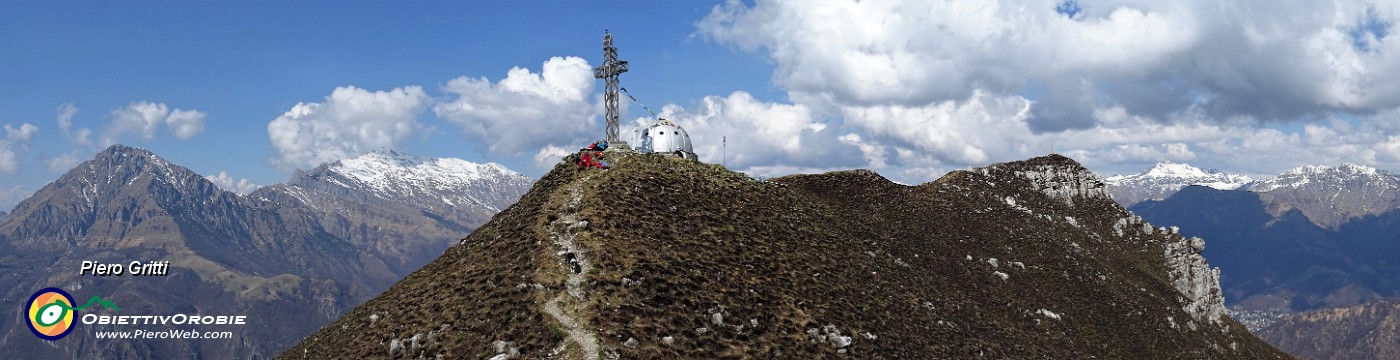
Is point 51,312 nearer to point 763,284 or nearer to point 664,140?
point 664,140

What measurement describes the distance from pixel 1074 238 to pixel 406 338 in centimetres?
9261

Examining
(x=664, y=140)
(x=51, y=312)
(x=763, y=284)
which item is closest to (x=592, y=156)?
(x=664, y=140)

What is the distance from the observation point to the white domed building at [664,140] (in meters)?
87.7

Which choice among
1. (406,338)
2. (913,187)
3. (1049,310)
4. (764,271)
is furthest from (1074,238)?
(406,338)

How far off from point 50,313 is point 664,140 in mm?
78219

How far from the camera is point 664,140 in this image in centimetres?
8819

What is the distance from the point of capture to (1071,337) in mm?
71812

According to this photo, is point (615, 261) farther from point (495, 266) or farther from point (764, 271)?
point (764, 271)

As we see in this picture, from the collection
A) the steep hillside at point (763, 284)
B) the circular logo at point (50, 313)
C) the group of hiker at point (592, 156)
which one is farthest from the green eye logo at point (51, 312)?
the group of hiker at point (592, 156)

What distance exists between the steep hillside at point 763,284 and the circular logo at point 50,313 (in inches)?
2274

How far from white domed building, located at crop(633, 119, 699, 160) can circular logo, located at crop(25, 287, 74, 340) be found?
70011 mm

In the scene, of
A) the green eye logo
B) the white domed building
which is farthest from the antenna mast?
the green eye logo

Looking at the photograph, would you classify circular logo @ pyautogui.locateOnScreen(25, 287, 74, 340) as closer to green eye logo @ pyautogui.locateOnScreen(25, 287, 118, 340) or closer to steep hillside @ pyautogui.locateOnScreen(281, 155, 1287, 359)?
green eye logo @ pyautogui.locateOnScreen(25, 287, 118, 340)

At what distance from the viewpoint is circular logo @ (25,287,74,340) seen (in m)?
90.9
